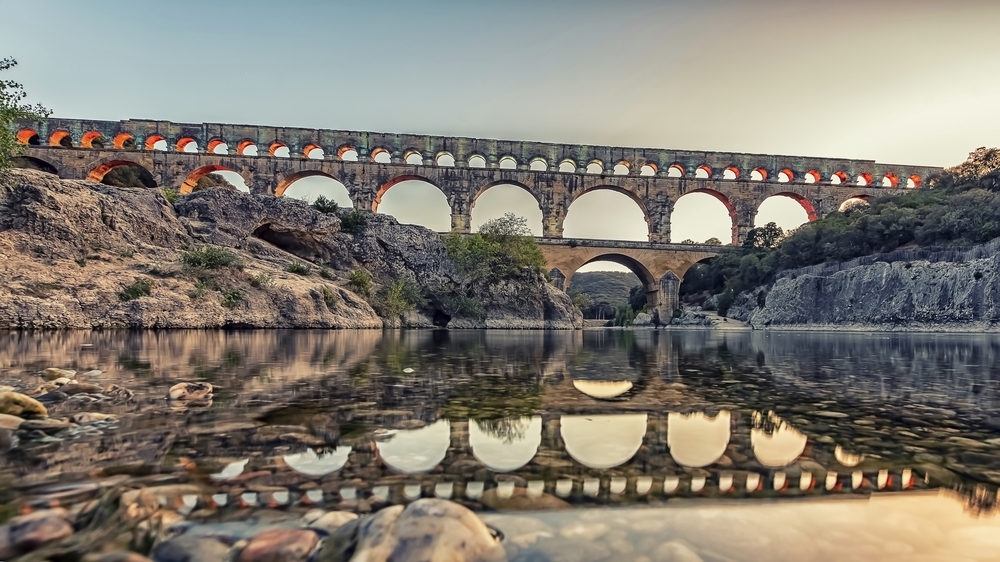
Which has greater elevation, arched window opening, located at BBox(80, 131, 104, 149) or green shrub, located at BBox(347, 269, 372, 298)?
arched window opening, located at BBox(80, 131, 104, 149)

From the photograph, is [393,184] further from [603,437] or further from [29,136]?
[603,437]

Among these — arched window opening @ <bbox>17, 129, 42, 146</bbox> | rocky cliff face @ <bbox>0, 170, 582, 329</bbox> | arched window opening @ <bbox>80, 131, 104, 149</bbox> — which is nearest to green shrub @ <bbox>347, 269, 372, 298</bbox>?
rocky cliff face @ <bbox>0, 170, 582, 329</bbox>

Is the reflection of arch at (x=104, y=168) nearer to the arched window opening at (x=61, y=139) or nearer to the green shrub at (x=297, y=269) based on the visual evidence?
the arched window opening at (x=61, y=139)

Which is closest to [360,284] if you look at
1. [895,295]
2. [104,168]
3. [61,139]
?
[895,295]

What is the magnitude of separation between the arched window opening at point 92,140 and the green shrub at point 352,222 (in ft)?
69.2

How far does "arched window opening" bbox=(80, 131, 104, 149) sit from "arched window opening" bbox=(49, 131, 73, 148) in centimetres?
75

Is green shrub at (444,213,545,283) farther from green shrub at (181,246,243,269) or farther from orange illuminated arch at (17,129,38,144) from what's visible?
orange illuminated arch at (17,129,38,144)

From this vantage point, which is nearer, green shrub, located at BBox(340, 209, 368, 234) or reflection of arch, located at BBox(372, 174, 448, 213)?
green shrub, located at BBox(340, 209, 368, 234)

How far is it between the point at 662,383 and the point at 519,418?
80.9 inches

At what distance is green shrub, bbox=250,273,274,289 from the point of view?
14586mm

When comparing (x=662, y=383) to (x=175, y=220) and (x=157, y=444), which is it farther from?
(x=175, y=220)

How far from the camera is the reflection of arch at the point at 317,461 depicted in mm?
1901

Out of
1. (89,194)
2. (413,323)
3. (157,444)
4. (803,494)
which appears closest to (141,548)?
(157,444)

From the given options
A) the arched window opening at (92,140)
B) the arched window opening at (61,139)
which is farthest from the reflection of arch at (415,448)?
the arched window opening at (61,139)
